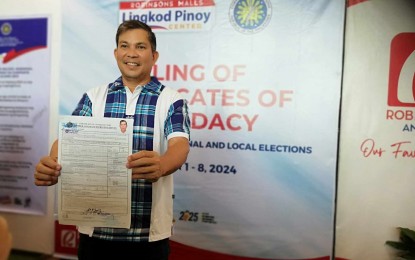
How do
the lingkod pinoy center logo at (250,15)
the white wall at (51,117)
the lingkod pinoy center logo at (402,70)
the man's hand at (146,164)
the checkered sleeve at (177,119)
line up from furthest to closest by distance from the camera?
the white wall at (51,117) → the lingkod pinoy center logo at (250,15) → the lingkod pinoy center logo at (402,70) → the checkered sleeve at (177,119) → the man's hand at (146,164)

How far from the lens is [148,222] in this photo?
1.21m

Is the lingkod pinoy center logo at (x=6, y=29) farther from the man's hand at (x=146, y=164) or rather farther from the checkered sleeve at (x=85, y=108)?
the man's hand at (x=146, y=164)

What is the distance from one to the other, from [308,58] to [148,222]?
1.37 metres

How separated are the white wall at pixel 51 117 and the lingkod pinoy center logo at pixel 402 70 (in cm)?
220

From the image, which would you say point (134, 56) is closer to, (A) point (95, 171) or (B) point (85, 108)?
(B) point (85, 108)

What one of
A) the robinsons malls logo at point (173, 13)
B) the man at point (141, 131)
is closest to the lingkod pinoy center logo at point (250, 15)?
the robinsons malls logo at point (173, 13)

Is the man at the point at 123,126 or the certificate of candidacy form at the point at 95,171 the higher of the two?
the man at the point at 123,126

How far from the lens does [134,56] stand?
123cm

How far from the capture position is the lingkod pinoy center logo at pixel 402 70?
6.39ft

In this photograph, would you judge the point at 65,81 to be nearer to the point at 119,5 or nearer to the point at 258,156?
the point at 119,5

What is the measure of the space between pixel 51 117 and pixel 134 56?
1.47 m

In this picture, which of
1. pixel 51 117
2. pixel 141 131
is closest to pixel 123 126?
pixel 141 131

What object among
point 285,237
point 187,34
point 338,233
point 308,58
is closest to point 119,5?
point 187,34

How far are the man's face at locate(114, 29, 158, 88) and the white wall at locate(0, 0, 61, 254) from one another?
1.36 m
